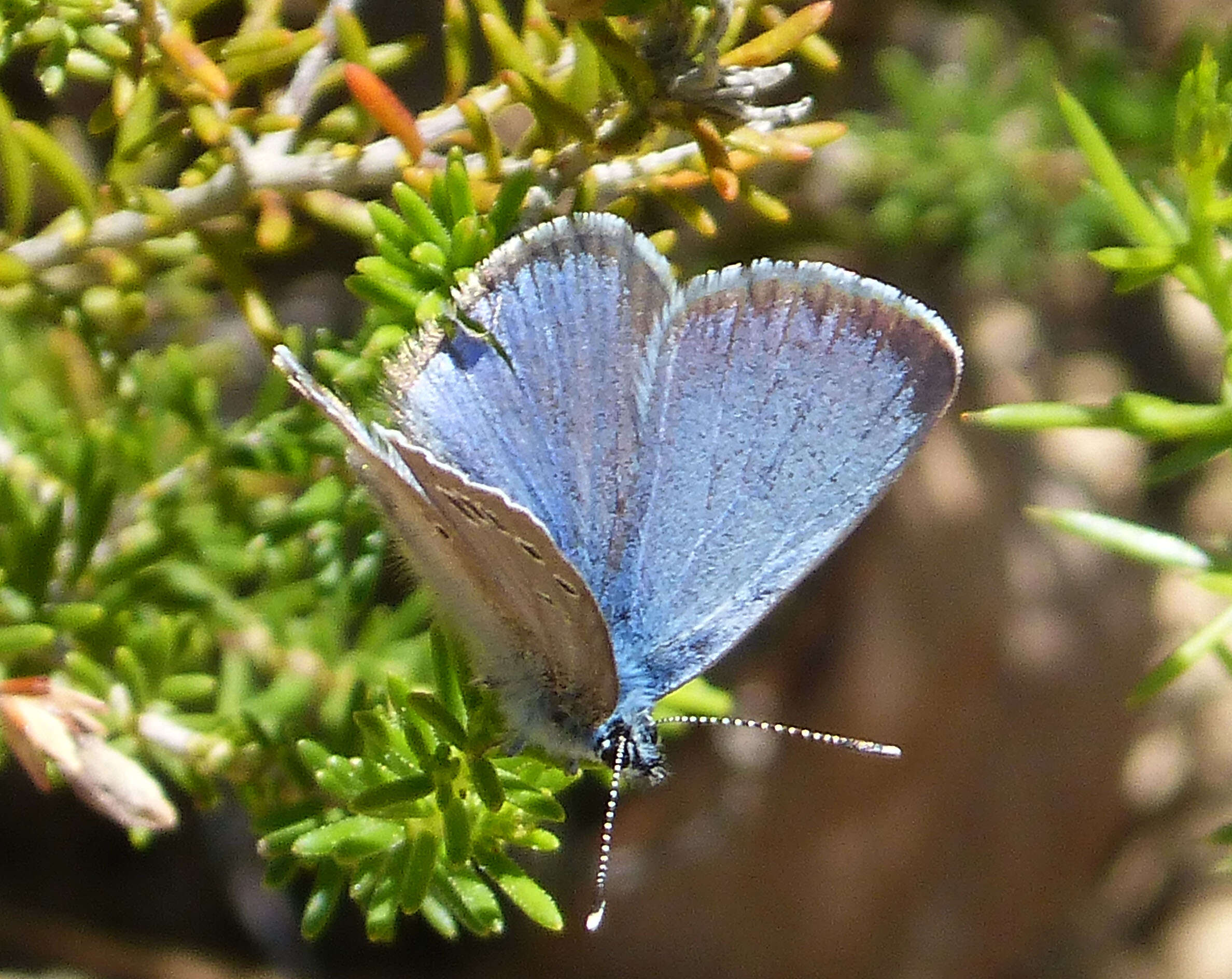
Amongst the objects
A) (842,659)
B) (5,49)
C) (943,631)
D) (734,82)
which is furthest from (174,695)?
(943,631)

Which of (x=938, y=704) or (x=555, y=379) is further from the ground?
(x=555, y=379)

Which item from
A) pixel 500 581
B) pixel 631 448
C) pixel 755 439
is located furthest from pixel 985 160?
pixel 500 581

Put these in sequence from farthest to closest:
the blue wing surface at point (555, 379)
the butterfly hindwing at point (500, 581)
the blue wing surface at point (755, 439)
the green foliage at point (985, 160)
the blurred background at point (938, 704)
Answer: the blurred background at point (938, 704)
the green foliage at point (985, 160)
the blue wing surface at point (755, 439)
the blue wing surface at point (555, 379)
the butterfly hindwing at point (500, 581)

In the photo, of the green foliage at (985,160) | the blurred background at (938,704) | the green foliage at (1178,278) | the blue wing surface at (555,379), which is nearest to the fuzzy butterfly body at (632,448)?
the blue wing surface at (555,379)

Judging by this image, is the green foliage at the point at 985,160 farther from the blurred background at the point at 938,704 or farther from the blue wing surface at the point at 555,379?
the blue wing surface at the point at 555,379

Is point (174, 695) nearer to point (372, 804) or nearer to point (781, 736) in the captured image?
point (372, 804)

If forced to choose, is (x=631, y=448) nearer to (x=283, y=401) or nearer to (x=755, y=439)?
(x=755, y=439)
